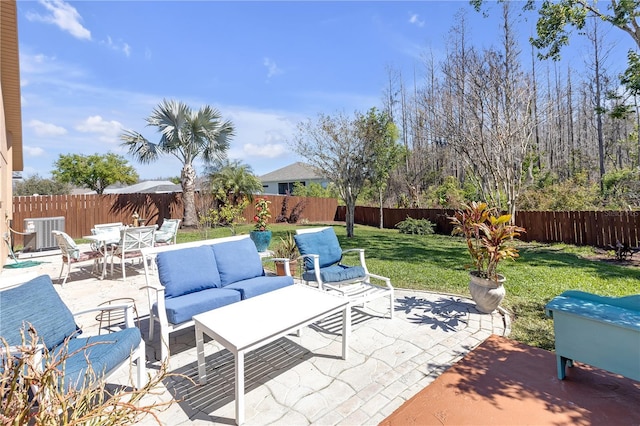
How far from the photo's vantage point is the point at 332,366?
286cm

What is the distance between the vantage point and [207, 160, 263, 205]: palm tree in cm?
1664

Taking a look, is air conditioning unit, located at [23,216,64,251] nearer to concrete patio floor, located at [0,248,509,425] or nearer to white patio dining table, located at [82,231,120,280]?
white patio dining table, located at [82,231,120,280]

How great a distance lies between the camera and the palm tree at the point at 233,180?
16.6 m

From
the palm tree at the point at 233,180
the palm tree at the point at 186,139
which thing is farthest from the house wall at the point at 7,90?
the palm tree at the point at 233,180

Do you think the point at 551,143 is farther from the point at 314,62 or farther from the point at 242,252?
the point at 242,252

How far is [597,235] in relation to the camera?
31.1 ft

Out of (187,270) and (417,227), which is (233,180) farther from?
(187,270)

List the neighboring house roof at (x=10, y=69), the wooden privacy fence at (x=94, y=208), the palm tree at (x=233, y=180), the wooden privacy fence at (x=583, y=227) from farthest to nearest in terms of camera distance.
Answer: the palm tree at (x=233, y=180), the wooden privacy fence at (x=94, y=208), the wooden privacy fence at (x=583, y=227), the neighboring house roof at (x=10, y=69)

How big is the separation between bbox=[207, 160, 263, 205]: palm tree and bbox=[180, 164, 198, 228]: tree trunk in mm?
1836

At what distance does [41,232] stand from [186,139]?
21.5 ft

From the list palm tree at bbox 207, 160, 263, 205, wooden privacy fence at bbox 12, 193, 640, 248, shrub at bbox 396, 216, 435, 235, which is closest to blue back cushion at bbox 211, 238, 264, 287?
wooden privacy fence at bbox 12, 193, 640, 248

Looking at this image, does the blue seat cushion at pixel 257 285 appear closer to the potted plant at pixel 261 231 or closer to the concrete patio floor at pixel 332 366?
the concrete patio floor at pixel 332 366

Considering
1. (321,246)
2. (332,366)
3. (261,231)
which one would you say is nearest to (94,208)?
(261,231)

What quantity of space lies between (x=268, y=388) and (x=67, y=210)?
1435 centimetres
